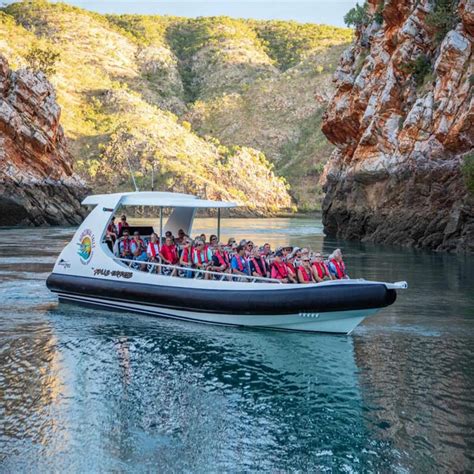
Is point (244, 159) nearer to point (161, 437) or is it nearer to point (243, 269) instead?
point (243, 269)

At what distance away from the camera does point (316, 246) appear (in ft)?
142

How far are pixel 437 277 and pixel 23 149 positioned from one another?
52.2m

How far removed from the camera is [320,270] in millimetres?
16859

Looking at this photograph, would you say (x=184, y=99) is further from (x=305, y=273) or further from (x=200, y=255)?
(x=305, y=273)

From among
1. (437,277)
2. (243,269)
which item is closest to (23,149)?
(437,277)

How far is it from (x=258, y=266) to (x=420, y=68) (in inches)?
1218

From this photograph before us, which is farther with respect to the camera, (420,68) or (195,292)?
(420,68)

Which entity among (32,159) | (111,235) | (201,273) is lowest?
(32,159)

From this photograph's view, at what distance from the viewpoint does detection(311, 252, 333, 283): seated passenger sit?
1675 centimetres

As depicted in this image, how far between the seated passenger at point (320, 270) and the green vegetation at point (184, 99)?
89396mm

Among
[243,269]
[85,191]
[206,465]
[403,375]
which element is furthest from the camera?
[85,191]

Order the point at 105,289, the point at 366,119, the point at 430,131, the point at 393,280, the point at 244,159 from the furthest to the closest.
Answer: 1. the point at 244,159
2. the point at 366,119
3. the point at 430,131
4. the point at 393,280
5. the point at 105,289

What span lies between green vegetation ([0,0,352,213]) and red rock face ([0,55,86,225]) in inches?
1273

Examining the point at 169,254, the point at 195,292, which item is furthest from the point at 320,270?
the point at 169,254
